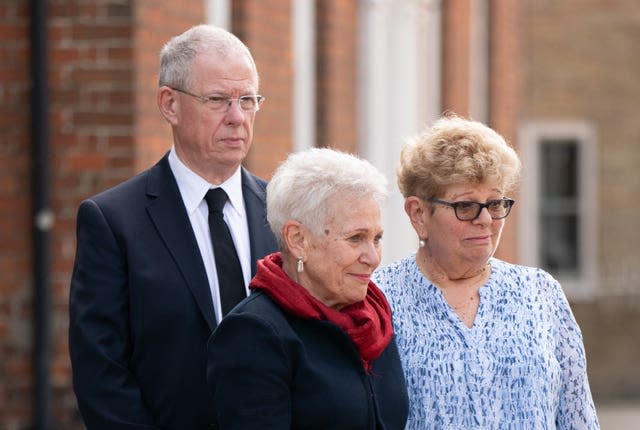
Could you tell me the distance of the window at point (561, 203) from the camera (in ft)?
56.7

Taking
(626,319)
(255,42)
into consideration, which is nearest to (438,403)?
(255,42)

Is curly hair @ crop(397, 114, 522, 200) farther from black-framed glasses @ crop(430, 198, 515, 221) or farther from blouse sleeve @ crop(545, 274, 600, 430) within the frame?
blouse sleeve @ crop(545, 274, 600, 430)

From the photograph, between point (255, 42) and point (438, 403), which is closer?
point (438, 403)

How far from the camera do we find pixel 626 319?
17000mm

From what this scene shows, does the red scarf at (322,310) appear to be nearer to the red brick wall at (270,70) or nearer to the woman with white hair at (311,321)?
the woman with white hair at (311,321)

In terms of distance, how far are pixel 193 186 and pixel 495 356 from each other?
92 cm

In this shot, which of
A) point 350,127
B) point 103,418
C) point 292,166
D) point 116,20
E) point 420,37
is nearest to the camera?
point 292,166

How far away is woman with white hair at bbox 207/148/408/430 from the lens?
9.71 feet

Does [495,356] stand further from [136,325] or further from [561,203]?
[561,203]

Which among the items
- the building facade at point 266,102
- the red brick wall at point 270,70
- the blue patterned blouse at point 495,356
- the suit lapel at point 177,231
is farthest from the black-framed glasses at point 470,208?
the red brick wall at point 270,70

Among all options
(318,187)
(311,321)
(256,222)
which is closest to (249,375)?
(311,321)

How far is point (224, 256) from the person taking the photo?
141 inches

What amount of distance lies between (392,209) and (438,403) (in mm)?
5582

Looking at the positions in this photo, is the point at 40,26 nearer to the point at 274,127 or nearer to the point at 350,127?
the point at 274,127
